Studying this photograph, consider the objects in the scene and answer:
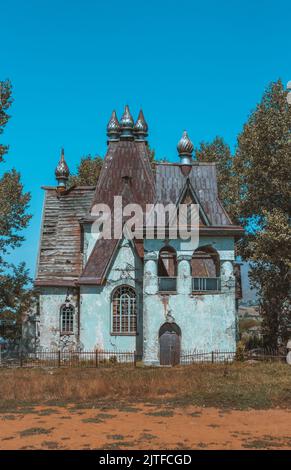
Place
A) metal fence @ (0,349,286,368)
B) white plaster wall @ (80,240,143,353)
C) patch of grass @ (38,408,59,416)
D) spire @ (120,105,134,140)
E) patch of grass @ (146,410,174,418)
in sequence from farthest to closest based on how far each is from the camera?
spire @ (120,105,134,140)
white plaster wall @ (80,240,143,353)
metal fence @ (0,349,286,368)
patch of grass @ (38,408,59,416)
patch of grass @ (146,410,174,418)

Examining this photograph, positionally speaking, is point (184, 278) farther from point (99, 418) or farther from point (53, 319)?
point (99, 418)

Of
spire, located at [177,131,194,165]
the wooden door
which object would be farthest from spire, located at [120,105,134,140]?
the wooden door

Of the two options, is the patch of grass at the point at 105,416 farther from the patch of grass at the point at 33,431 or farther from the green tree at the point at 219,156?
the green tree at the point at 219,156

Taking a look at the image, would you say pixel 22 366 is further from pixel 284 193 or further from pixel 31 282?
pixel 284 193

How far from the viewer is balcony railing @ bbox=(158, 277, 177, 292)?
29058mm

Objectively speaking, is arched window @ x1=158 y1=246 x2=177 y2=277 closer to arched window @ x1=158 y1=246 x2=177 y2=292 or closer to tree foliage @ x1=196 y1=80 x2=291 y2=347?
arched window @ x1=158 y1=246 x2=177 y2=292

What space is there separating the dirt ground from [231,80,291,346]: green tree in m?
15.9

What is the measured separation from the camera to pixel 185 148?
1253 inches

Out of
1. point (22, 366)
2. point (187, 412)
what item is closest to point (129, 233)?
point (22, 366)

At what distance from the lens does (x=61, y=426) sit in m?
14.2

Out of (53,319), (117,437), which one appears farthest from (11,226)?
(117,437)

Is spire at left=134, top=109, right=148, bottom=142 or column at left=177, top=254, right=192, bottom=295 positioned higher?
spire at left=134, top=109, right=148, bottom=142
